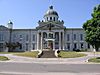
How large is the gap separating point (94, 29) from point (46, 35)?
163 ft

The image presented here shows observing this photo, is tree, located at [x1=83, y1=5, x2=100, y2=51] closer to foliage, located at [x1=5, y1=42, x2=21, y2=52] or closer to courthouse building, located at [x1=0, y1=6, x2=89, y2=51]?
courthouse building, located at [x1=0, y1=6, x2=89, y2=51]

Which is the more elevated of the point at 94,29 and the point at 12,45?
the point at 94,29

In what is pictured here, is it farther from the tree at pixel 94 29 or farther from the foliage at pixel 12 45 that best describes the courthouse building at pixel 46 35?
the tree at pixel 94 29

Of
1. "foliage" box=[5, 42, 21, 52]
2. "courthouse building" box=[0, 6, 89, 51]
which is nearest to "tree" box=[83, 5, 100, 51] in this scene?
"courthouse building" box=[0, 6, 89, 51]

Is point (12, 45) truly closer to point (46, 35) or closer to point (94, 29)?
point (46, 35)

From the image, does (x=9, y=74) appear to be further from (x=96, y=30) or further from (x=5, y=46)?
(x=5, y=46)

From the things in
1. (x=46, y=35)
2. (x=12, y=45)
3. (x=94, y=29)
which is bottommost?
(x=12, y=45)

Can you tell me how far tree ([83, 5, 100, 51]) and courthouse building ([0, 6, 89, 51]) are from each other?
142 feet

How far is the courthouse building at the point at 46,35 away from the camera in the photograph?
86.4 metres

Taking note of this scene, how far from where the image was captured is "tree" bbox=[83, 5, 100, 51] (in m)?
39.3

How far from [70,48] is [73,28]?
8801 millimetres

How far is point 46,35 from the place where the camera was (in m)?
88.8

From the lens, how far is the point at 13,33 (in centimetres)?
9412

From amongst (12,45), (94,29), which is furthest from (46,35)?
(94,29)
